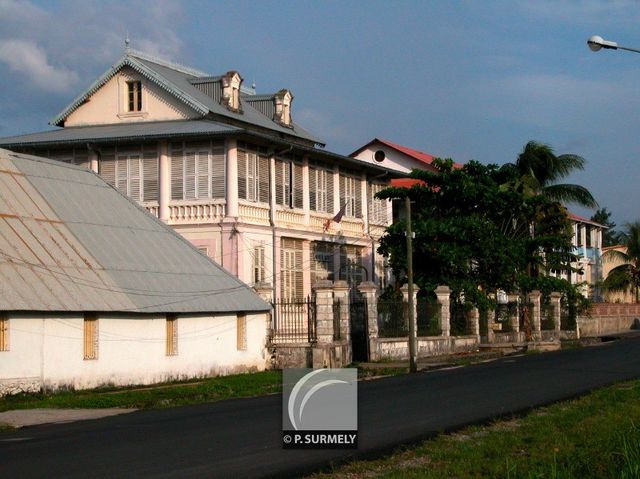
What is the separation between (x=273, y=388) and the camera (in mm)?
25625

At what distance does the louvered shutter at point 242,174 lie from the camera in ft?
124

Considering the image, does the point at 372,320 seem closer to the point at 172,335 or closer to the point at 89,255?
the point at 172,335

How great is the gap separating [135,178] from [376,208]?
1326 cm

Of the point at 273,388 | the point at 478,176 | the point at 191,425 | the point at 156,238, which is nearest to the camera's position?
the point at 191,425

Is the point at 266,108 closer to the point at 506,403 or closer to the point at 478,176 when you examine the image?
the point at 478,176

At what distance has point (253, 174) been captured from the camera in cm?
3856

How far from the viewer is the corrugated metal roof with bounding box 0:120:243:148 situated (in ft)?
122

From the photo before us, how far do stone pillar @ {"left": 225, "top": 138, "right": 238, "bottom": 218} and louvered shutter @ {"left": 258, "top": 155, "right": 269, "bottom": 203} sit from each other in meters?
1.81

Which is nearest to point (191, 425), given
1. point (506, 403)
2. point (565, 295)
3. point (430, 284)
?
point (506, 403)

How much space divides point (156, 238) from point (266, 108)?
1452 centimetres

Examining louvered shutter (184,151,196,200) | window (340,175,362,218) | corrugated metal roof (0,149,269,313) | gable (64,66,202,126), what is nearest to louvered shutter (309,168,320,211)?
window (340,175,362,218)

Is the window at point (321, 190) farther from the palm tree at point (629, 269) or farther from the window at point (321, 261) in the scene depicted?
the palm tree at point (629, 269)

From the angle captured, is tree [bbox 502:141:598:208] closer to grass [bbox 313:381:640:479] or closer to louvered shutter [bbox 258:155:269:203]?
louvered shutter [bbox 258:155:269:203]

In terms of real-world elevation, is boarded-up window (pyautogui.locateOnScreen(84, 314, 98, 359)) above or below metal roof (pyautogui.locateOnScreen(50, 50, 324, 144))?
below
